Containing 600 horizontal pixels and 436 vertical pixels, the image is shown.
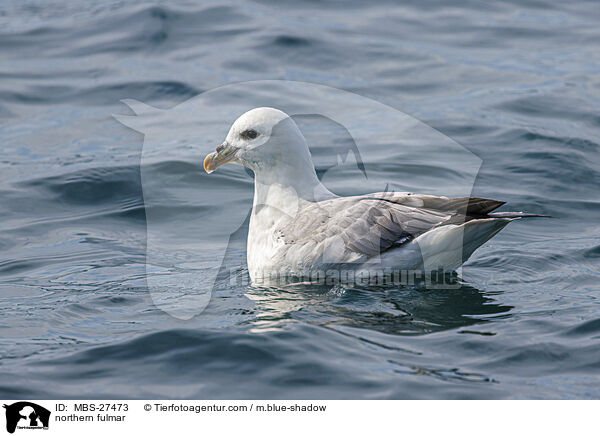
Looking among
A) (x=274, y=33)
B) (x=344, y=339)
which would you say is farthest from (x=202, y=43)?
(x=344, y=339)

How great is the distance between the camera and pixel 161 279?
266 inches

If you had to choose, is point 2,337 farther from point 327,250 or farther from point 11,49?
point 11,49

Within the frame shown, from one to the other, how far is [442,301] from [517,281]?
0.82 metres

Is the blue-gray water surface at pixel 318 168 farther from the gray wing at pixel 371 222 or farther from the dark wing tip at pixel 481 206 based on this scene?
the dark wing tip at pixel 481 206

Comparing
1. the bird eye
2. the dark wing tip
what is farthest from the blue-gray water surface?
the bird eye

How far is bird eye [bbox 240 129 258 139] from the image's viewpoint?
6.33 meters

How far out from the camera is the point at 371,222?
19.7ft
